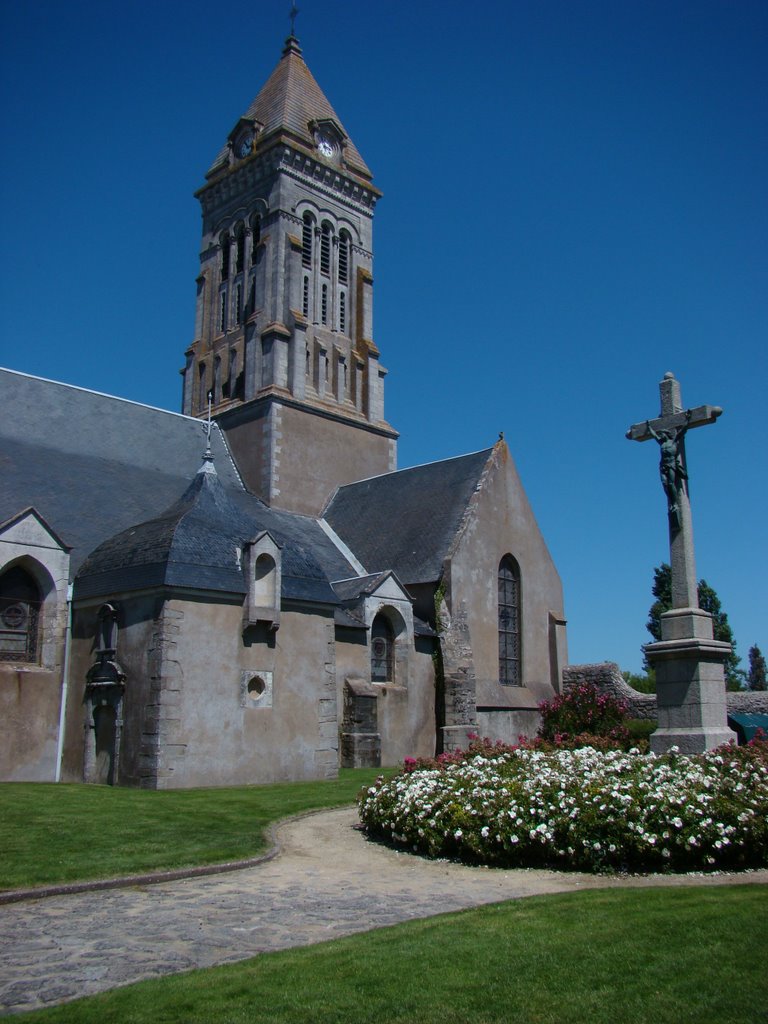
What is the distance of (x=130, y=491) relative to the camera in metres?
23.6

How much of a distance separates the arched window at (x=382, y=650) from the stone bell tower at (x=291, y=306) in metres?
6.61

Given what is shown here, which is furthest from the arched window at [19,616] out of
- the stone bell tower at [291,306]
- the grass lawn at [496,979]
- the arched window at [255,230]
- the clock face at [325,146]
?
the clock face at [325,146]


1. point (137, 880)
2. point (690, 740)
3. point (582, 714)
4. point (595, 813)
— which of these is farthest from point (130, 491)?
point (595, 813)

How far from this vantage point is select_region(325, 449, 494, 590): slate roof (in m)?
25.7

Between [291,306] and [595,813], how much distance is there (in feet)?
81.8

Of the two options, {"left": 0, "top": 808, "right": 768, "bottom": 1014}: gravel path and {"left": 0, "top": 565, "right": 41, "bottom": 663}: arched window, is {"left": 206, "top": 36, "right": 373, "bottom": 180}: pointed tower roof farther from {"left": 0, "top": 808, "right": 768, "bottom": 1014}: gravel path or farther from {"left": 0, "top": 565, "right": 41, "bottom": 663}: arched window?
A: {"left": 0, "top": 808, "right": 768, "bottom": 1014}: gravel path

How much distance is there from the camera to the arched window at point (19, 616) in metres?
18.6

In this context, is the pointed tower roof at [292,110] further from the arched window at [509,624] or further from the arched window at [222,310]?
the arched window at [509,624]

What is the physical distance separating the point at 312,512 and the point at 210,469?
9.55m

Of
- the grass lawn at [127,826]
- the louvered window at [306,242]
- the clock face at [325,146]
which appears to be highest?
the clock face at [325,146]

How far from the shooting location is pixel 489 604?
1016 inches

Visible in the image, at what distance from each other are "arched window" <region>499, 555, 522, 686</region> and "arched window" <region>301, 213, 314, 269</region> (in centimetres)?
1352

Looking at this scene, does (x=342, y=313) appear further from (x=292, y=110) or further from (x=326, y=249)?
(x=292, y=110)

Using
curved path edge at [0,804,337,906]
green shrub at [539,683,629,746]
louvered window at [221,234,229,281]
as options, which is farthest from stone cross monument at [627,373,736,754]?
louvered window at [221,234,229,281]
